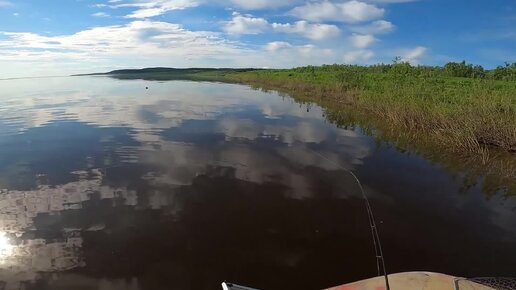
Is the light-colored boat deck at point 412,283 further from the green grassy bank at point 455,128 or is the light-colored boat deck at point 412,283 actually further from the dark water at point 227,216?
the green grassy bank at point 455,128

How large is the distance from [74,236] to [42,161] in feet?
21.3

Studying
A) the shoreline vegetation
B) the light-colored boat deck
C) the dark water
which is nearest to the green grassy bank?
the shoreline vegetation

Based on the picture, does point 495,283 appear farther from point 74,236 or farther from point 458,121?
point 458,121

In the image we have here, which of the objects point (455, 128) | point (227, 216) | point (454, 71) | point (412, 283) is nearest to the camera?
point (412, 283)

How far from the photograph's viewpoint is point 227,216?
812 cm

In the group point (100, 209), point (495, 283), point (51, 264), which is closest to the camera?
point (495, 283)

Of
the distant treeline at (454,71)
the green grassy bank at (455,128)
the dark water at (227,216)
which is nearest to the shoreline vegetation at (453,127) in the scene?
the green grassy bank at (455,128)

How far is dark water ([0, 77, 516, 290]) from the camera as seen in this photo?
614 centimetres

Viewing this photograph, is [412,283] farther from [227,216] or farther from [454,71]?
[454,71]

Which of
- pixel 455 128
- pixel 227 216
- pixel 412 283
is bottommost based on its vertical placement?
pixel 227 216

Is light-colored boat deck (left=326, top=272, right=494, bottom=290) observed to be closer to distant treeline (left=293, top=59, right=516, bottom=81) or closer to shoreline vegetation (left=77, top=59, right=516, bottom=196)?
shoreline vegetation (left=77, top=59, right=516, bottom=196)

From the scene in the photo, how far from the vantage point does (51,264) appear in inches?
244

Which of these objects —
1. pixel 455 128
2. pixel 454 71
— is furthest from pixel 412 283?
pixel 454 71

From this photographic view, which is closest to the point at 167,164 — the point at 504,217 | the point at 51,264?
the point at 51,264
